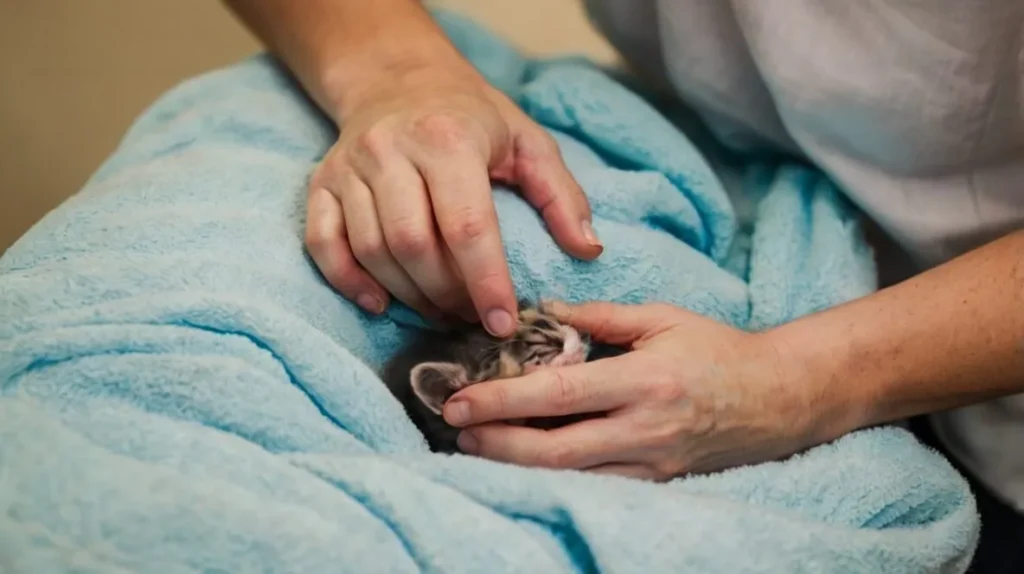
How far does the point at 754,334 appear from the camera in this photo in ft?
2.26

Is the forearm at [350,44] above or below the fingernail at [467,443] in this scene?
above

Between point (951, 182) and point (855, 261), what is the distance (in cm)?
10

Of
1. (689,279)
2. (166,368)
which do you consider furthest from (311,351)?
(689,279)

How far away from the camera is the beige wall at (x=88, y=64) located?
1.32m

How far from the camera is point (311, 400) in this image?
1.84 ft

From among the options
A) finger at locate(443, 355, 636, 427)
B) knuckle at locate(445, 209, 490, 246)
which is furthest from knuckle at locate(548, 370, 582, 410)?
knuckle at locate(445, 209, 490, 246)

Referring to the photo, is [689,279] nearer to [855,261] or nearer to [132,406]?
[855,261]

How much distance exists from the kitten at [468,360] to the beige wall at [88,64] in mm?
668

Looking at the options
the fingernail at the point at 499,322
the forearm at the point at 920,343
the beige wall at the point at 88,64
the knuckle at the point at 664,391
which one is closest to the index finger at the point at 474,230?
the fingernail at the point at 499,322

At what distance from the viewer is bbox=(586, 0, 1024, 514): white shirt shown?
2.26 ft

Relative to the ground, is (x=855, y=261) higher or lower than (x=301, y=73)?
lower

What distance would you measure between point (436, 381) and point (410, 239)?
0.13 meters

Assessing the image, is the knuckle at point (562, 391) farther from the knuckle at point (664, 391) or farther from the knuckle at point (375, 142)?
the knuckle at point (375, 142)

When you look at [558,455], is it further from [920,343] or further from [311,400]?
[920,343]
